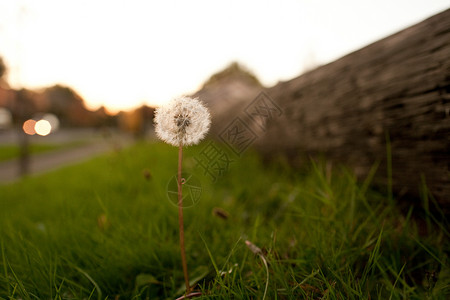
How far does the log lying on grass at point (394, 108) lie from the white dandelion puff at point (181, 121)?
1151 mm

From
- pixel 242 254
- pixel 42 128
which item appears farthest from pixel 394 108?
pixel 42 128

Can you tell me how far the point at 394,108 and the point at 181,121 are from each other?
4.20 feet

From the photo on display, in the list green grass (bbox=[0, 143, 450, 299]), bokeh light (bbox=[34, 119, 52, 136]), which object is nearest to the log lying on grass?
green grass (bbox=[0, 143, 450, 299])

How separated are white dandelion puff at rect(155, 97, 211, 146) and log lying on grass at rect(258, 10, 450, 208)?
115 centimetres

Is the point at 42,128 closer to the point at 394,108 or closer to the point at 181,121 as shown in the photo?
the point at 181,121

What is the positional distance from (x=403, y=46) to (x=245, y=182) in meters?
1.69

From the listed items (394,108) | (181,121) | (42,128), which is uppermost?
(42,128)

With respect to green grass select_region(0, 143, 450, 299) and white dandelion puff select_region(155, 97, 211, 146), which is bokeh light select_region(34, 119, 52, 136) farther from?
white dandelion puff select_region(155, 97, 211, 146)

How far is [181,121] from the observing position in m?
0.88

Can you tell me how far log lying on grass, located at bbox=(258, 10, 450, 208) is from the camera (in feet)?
3.88

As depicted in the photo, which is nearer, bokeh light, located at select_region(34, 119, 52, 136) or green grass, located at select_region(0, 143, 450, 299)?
green grass, located at select_region(0, 143, 450, 299)

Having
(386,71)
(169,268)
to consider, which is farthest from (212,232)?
(386,71)

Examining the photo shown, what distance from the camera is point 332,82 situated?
6.39 feet

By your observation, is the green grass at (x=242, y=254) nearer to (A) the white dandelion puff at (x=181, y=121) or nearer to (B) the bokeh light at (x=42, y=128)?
(A) the white dandelion puff at (x=181, y=121)
